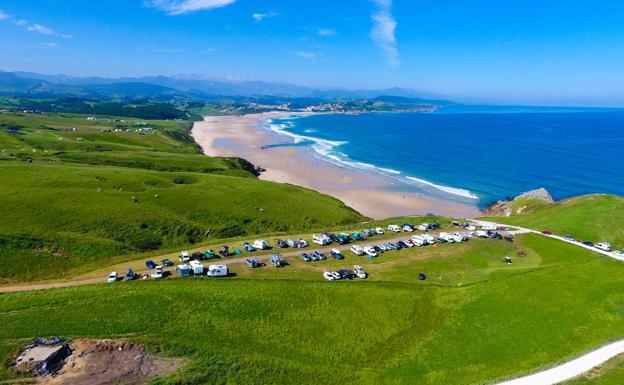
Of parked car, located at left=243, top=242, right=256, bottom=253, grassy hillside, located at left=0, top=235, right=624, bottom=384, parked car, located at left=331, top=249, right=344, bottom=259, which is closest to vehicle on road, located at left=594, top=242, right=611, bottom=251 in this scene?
grassy hillside, located at left=0, top=235, right=624, bottom=384

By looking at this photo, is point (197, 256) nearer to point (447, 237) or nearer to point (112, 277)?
point (112, 277)

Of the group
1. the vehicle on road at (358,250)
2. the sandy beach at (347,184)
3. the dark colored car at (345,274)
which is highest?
the vehicle on road at (358,250)

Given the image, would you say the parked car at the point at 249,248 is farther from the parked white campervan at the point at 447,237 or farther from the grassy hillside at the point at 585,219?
the grassy hillside at the point at 585,219

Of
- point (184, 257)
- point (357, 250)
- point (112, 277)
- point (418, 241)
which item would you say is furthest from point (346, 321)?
point (112, 277)

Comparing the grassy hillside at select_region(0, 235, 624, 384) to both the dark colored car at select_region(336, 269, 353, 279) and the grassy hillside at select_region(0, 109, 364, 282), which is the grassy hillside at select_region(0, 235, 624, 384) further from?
the grassy hillside at select_region(0, 109, 364, 282)

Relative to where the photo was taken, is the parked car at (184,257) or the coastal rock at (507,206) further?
the coastal rock at (507,206)

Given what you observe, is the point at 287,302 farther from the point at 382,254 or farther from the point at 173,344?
the point at 382,254

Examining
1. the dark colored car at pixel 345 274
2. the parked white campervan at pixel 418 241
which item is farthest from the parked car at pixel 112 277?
the parked white campervan at pixel 418 241
